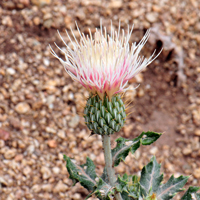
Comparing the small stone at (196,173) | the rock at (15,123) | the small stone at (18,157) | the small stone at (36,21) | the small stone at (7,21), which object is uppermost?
the small stone at (7,21)

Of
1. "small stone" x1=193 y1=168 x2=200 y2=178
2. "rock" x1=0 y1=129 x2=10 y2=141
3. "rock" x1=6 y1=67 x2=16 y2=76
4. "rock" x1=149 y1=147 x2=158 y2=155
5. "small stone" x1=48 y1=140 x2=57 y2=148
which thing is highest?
"rock" x1=6 y1=67 x2=16 y2=76

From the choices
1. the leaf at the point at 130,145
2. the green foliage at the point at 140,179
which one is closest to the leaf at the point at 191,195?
the green foliage at the point at 140,179

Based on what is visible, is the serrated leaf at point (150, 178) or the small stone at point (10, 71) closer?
the serrated leaf at point (150, 178)

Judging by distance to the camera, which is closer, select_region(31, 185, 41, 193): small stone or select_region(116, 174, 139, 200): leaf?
select_region(116, 174, 139, 200): leaf

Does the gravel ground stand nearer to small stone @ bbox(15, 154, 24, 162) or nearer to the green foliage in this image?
small stone @ bbox(15, 154, 24, 162)

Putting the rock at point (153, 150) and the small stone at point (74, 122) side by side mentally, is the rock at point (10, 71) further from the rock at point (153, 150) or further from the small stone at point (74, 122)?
the rock at point (153, 150)

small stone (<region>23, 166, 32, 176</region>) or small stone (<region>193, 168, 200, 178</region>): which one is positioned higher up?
small stone (<region>23, 166, 32, 176</region>)

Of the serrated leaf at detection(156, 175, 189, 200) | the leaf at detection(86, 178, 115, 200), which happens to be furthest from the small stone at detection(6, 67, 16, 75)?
the serrated leaf at detection(156, 175, 189, 200)
